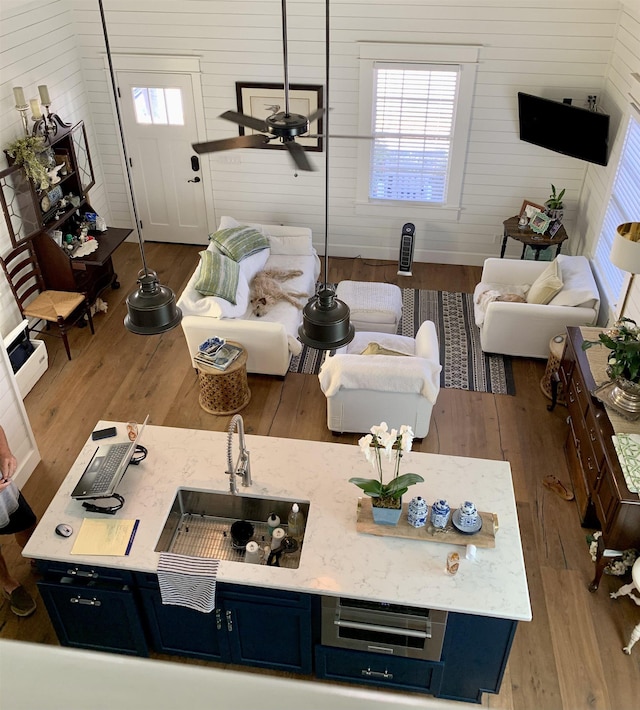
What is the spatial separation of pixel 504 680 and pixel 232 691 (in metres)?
3.73

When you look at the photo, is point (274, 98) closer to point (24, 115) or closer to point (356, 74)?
point (356, 74)

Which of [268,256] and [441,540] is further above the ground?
[441,540]

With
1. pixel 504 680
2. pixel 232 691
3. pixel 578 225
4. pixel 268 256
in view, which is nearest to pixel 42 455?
pixel 268 256

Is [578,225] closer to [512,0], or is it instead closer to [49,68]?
[512,0]

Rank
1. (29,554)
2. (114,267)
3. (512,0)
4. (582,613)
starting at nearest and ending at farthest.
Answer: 1. (29,554)
2. (582,613)
3. (512,0)
4. (114,267)

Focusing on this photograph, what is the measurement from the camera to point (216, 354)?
5324 millimetres

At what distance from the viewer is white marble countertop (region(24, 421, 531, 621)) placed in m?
3.07

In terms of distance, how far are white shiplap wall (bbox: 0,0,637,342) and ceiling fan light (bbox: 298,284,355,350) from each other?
3.82m

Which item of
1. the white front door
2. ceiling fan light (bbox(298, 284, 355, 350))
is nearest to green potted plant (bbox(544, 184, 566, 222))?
the white front door

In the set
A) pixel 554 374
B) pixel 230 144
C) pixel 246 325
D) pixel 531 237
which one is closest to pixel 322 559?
pixel 230 144

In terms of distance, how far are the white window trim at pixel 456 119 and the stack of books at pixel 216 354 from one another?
2873mm

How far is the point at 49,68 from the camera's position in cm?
637

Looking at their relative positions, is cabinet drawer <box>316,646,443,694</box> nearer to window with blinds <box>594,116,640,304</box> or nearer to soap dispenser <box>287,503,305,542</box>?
soap dispenser <box>287,503,305,542</box>

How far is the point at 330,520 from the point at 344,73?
5.00 meters
